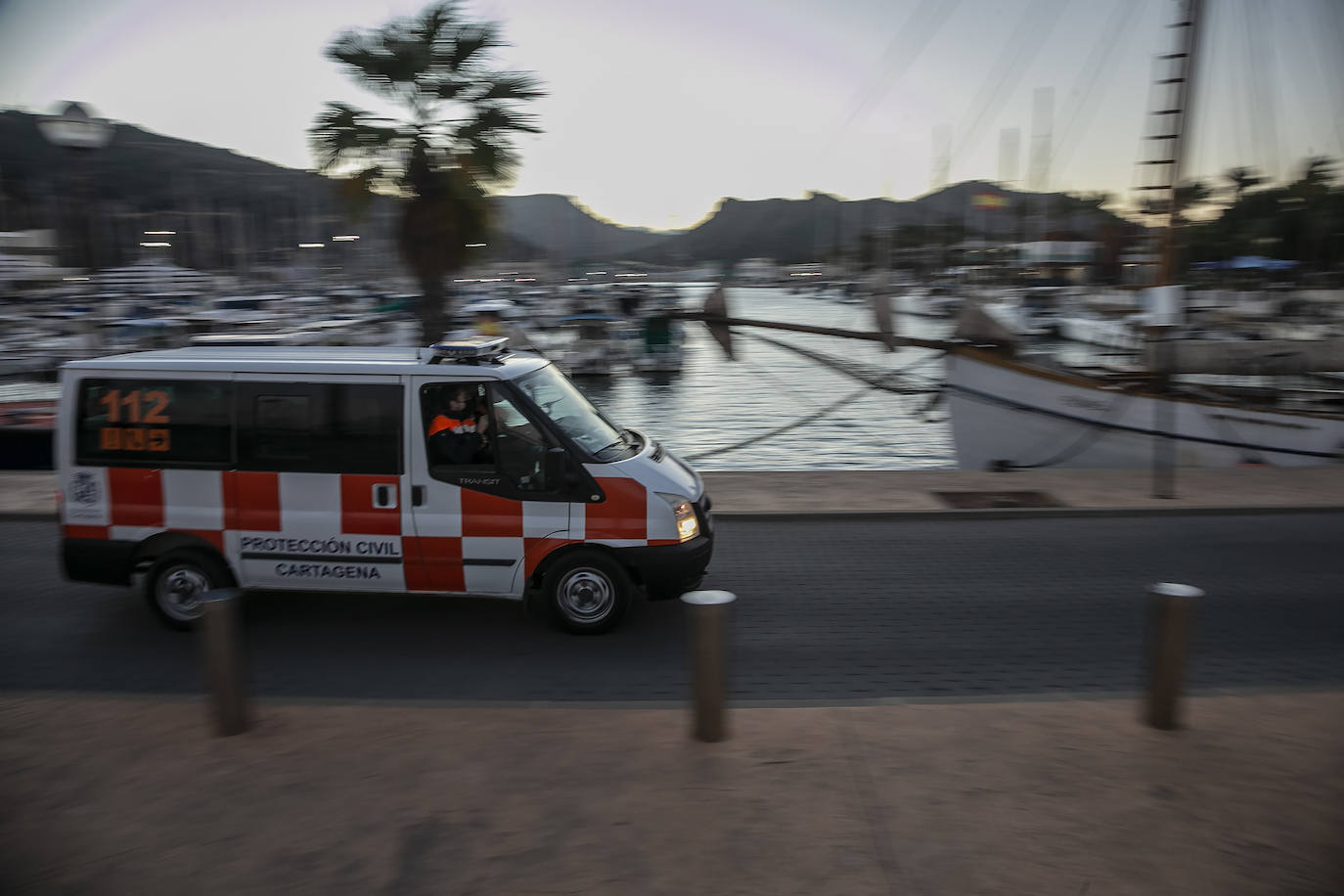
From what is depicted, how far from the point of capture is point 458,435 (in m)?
6.60

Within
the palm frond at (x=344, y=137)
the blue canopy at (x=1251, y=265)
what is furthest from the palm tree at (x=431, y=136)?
the blue canopy at (x=1251, y=265)

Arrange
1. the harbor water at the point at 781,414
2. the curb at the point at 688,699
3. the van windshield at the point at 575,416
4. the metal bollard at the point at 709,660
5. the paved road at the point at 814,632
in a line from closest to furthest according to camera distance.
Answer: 1. the metal bollard at the point at 709,660
2. the curb at the point at 688,699
3. the paved road at the point at 814,632
4. the van windshield at the point at 575,416
5. the harbor water at the point at 781,414

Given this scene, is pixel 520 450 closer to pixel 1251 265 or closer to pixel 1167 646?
pixel 1167 646

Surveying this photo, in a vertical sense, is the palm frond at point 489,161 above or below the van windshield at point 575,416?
above

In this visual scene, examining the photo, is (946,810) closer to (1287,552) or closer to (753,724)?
(753,724)

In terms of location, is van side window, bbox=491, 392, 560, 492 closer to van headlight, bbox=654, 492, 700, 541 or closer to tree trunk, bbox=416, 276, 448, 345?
van headlight, bbox=654, 492, 700, 541

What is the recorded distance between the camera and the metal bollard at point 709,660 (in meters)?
4.71

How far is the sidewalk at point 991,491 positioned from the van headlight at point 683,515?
3743 millimetres

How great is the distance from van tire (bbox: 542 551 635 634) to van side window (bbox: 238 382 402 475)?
4.52 ft

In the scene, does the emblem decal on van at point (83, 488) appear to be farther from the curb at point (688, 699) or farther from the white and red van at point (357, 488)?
the curb at point (688, 699)

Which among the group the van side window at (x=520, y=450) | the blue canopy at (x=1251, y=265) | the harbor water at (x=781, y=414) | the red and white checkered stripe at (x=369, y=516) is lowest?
the harbor water at (x=781, y=414)

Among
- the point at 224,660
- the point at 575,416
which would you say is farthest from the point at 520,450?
the point at 224,660

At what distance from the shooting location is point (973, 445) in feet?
55.4

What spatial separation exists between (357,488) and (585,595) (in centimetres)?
179
